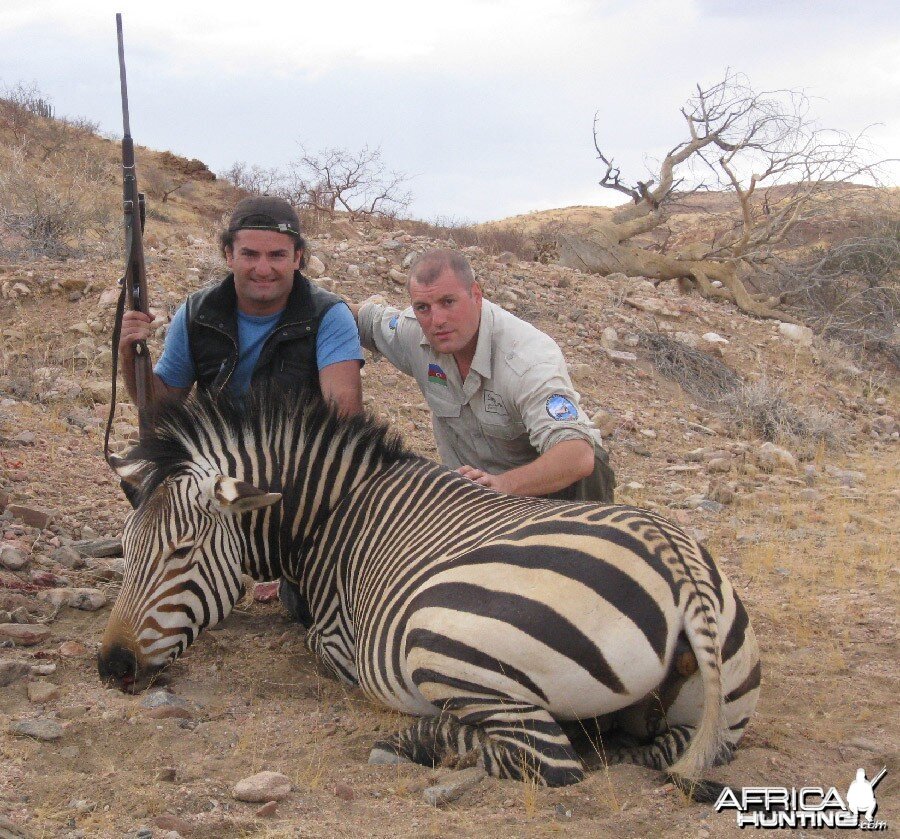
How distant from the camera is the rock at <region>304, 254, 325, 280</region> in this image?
9.50 m

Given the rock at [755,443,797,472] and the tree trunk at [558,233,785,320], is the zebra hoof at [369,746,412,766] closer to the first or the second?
the rock at [755,443,797,472]

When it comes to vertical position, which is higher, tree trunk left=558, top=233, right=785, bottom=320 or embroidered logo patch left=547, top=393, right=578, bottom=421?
tree trunk left=558, top=233, right=785, bottom=320

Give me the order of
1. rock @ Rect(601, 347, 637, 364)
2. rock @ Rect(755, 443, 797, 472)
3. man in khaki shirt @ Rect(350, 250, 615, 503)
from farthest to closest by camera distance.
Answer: rock @ Rect(601, 347, 637, 364), rock @ Rect(755, 443, 797, 472), man in khaki shirt @ Rect(350, 250, 615, 503)

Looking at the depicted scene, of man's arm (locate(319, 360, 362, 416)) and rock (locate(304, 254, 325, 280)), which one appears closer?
man's arm (locate(319, 360, 362, 416))

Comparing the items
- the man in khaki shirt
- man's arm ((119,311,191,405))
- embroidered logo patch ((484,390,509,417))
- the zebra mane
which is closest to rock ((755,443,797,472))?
the man in khaki shirt

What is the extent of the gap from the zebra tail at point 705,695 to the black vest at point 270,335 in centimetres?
243

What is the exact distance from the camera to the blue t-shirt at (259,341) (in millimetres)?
4523

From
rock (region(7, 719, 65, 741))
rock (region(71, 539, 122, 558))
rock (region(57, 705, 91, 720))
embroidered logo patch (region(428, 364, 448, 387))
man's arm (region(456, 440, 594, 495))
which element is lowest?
rock (region(57, 705, 91, 720))

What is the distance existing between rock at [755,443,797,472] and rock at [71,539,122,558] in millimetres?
5495

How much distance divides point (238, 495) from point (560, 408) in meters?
1.57

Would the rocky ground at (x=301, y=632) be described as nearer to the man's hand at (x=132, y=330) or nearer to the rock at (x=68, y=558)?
the rock at (x=68, y=558)

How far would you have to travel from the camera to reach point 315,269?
9570 millimetres

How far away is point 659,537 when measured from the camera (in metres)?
2.81

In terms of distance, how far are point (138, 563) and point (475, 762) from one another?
1.33 metres
